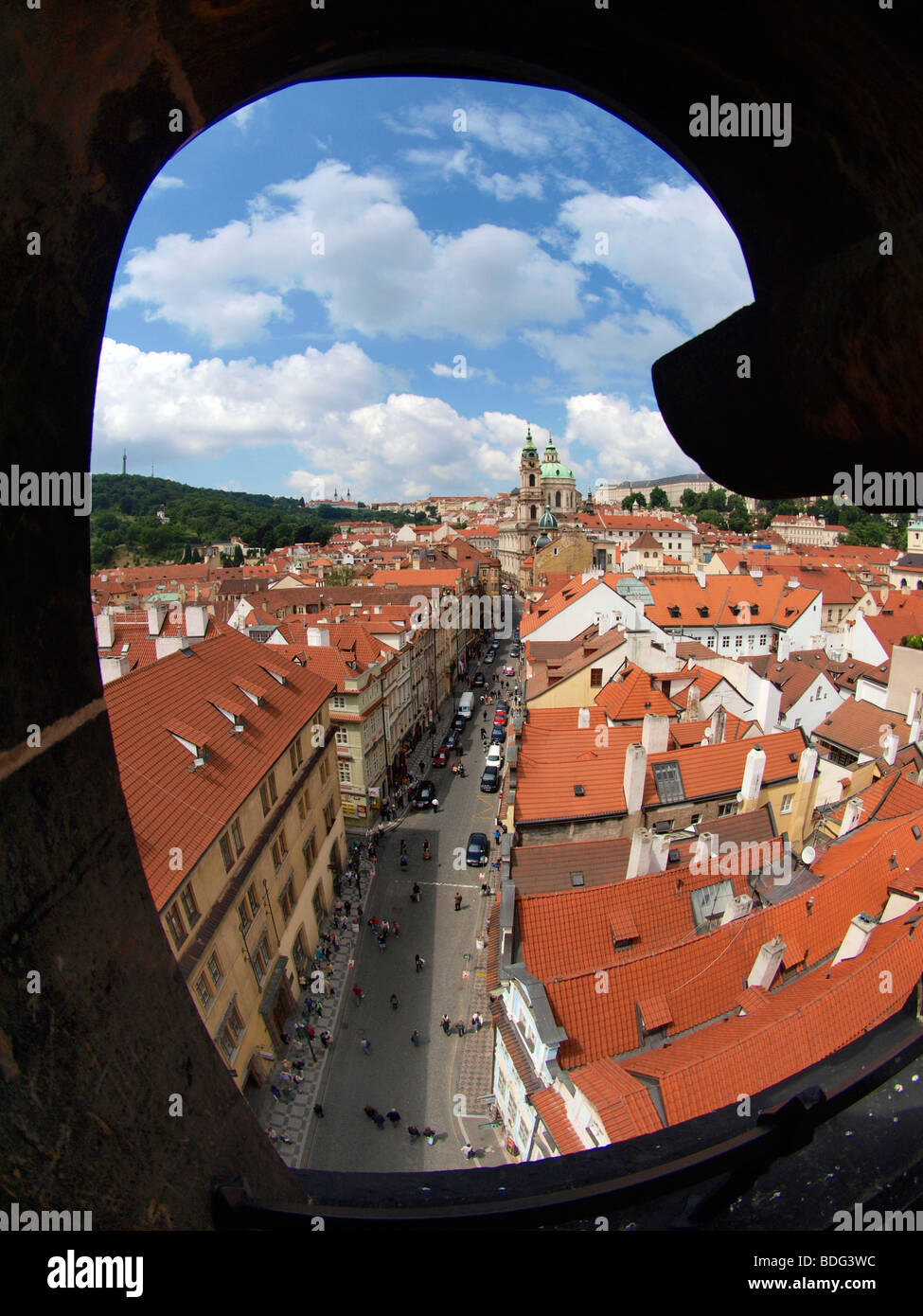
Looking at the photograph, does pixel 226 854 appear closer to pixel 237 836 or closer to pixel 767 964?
pixel 237 836

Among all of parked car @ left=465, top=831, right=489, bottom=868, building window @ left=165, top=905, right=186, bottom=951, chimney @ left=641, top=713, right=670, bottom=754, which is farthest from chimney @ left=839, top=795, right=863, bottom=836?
building window @ left=165, top=905, right=186, bottom=951

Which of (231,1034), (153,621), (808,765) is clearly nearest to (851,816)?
(808,765)

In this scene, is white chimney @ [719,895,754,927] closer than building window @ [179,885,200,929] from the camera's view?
No

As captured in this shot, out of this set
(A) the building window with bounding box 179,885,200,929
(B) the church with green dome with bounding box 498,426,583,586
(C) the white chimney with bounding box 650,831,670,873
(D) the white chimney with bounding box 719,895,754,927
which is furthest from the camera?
(B) the church with green dome with bounding box 498,426,583,586

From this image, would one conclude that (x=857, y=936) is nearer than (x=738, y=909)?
Yes

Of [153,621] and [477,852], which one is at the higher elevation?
[153,621]

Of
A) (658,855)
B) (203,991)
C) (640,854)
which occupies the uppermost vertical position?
(640,854)

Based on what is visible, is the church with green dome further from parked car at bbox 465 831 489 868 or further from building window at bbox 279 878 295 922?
building window at bbox 279 878 295 922
